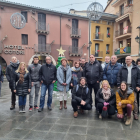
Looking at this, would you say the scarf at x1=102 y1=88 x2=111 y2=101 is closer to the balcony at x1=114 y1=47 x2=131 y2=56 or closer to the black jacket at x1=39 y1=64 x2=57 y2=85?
the black jacket at x1=39 y1=64 x2=57 y2=85

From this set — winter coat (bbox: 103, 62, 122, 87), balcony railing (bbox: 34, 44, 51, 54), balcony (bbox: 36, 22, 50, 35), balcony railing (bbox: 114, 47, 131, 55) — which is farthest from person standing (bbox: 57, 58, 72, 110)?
balcony railing (bbox: 114, 47, 131, 55)

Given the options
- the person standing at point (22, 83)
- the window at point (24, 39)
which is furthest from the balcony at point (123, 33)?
the person standing at point (22, 83)

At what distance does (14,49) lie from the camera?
58.2ft

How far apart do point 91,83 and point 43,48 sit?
616 inches

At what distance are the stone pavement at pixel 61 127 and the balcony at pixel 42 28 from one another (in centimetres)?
1600

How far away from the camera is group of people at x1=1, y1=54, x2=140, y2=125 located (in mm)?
3881

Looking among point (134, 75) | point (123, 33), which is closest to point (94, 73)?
point (134, 75)

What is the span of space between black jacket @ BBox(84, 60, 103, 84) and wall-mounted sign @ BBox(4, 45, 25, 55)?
1519cm

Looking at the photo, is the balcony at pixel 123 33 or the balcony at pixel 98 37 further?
the balcony at pixel 98 37

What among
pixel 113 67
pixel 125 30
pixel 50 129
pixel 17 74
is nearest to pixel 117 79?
pixel 113 67

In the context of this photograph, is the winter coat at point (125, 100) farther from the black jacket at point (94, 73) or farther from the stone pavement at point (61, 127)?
the black jacket at point (94, 73)

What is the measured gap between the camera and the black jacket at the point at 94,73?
469cm

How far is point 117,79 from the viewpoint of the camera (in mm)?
4207

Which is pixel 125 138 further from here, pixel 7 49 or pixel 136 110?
pixel 7 49
